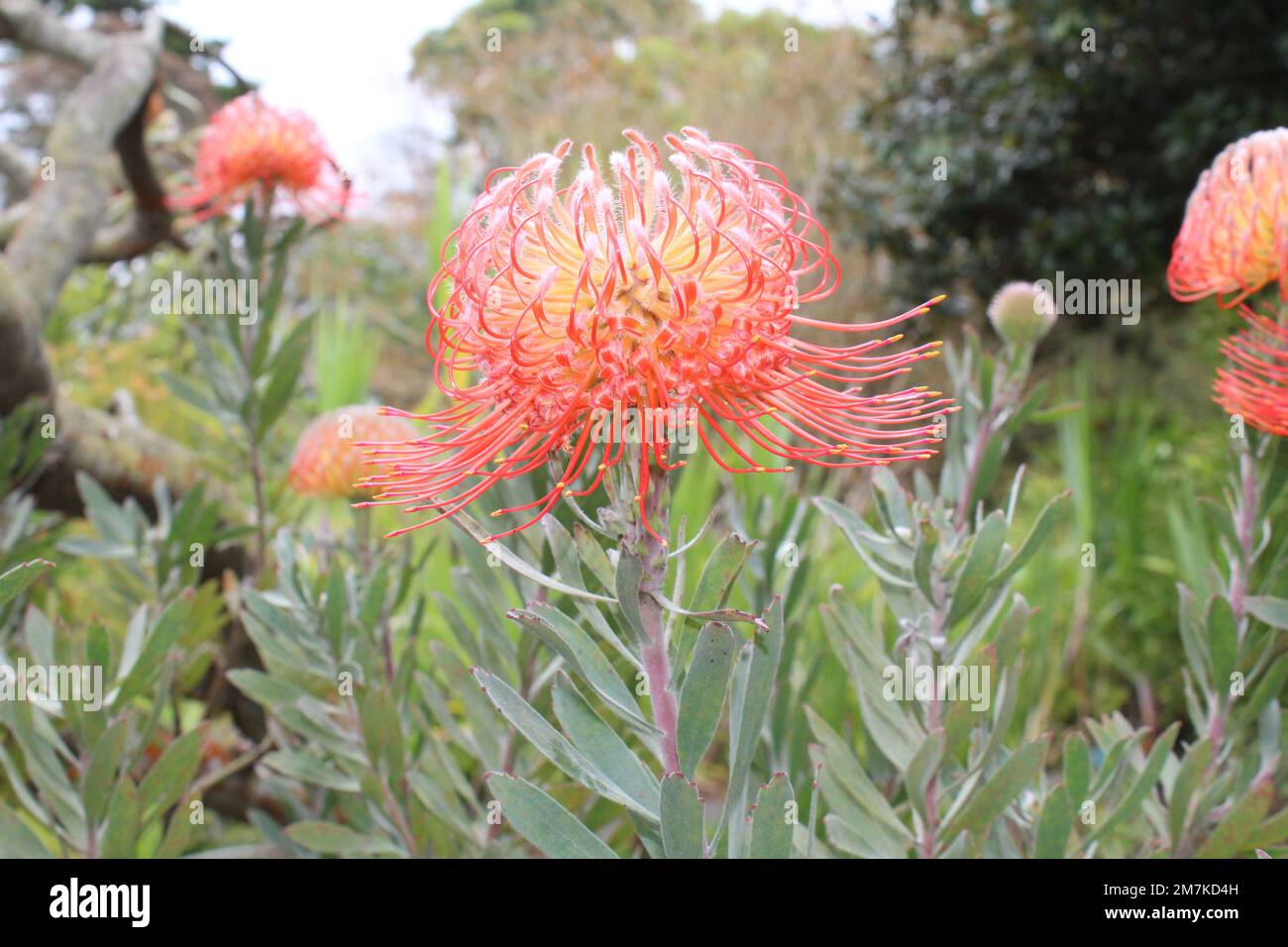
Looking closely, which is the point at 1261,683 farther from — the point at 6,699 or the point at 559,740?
the point at 6,699

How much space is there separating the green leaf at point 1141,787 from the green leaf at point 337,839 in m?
0.81

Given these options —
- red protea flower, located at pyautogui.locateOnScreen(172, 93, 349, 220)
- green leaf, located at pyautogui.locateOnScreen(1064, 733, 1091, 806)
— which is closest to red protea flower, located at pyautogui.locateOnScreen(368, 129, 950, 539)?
green leaf, located at pyautogui.locateOnScreen(1064, 733, 1091, 806)

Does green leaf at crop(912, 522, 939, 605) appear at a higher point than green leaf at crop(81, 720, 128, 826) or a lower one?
higher

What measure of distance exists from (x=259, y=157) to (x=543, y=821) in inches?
61.3

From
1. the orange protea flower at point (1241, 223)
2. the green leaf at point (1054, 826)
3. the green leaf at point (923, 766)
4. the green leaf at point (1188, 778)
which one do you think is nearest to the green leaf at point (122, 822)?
the green leaf at point (923, 766)

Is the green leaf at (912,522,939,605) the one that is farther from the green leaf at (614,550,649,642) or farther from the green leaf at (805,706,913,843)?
the green leaf at (614,550,649,642)

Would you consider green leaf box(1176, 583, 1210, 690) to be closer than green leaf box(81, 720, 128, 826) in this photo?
No

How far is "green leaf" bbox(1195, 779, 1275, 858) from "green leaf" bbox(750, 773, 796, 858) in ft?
1.88

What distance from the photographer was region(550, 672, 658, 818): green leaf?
79 cm

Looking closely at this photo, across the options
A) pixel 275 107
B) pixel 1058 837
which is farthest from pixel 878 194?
pixel 1058 837

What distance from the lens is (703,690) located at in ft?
2.46

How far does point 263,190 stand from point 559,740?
158 cm
